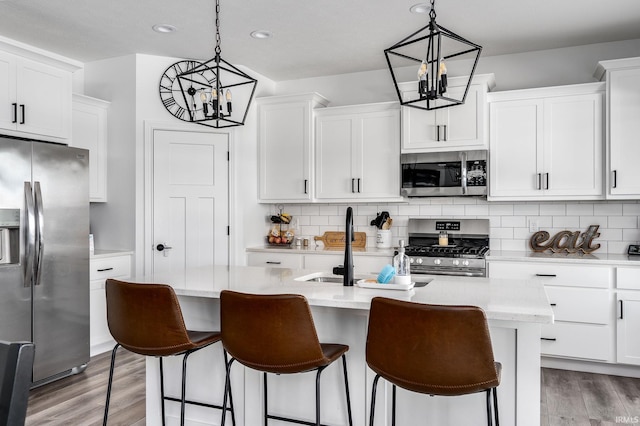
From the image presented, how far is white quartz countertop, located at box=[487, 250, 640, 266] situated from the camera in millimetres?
3724

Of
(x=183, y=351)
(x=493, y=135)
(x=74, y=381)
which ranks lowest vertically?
(x=74, y=381)

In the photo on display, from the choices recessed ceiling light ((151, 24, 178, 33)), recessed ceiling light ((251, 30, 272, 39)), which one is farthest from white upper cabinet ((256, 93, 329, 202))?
recessed ceiling light ((151, 24, 178, 33))

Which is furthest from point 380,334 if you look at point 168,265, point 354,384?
point 168,265

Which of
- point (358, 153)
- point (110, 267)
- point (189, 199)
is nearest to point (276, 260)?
point (189, 199)

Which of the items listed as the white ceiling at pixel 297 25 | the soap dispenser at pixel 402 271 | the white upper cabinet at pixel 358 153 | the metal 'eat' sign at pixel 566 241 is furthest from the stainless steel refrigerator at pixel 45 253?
the metal 'eat' sign at pixel 566 241

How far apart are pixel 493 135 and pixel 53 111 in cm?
361

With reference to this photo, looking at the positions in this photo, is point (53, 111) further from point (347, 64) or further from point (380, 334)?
point (380, 334)

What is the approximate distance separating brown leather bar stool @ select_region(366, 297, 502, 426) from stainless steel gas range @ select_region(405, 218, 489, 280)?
2404 mm

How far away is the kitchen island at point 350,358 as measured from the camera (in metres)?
2.04

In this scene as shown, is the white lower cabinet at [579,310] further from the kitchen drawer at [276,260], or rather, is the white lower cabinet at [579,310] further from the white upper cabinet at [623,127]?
the kitchen drawer at [276,260]

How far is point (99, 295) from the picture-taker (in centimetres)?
420

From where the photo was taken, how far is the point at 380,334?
184cm

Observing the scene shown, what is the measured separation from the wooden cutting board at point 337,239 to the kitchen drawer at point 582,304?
1.82 metres

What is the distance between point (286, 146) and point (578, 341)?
3.14 meters
